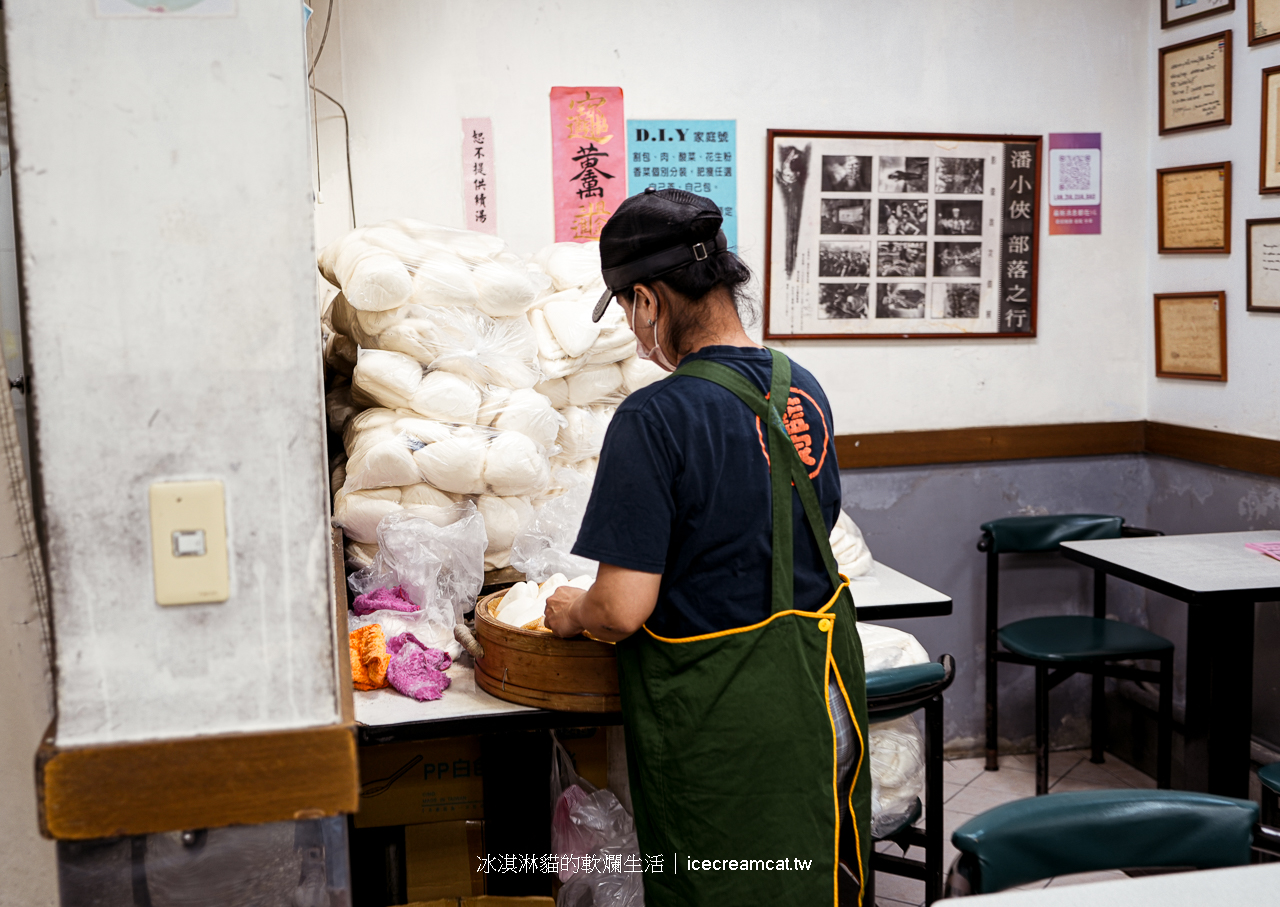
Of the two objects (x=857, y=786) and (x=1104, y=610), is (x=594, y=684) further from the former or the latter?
(x=1104, y=610)

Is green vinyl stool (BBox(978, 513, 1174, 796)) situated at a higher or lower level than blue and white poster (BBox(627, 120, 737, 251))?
lower

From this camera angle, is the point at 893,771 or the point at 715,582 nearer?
the point at 715,582

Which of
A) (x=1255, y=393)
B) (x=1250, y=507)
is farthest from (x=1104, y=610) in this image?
(x=1255, y=393)

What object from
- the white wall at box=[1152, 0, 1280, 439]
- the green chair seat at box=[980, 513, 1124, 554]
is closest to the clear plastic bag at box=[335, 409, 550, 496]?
the green chair seat at box=[980, 513, 1124, 554]

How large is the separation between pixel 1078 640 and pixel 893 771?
4.92ft

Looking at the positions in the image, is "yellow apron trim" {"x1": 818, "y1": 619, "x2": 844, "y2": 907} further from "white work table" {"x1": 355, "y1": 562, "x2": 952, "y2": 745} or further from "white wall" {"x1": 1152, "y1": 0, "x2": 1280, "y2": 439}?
"white wall" {"x1": 1152, "y1": 0, "x2": 1280, "y2": 439}

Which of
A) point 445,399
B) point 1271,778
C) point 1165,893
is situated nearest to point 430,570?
point 445,399

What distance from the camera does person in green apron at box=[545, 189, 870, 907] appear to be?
156 cm

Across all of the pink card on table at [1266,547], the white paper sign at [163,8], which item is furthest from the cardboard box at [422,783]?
the pink card on table at [1266,547]

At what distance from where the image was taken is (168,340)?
1.06m

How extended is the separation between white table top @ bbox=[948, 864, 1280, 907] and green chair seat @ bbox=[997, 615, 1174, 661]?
84.1 inches

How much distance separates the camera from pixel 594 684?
1896 mm

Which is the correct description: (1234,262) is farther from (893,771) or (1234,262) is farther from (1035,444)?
(893,771)

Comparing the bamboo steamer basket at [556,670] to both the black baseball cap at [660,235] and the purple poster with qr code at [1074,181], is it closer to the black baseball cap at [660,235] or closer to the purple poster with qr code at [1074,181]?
the black baseball cap at [660,235]
